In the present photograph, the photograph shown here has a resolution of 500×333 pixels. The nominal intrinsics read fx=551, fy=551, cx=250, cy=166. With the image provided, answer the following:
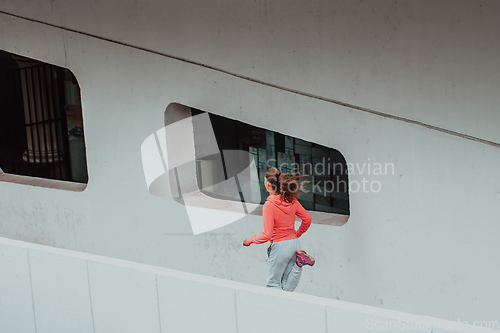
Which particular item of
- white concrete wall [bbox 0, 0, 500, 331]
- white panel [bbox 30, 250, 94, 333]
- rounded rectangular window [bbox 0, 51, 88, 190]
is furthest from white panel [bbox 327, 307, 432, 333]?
rounded rectangular window [bbox 0, 51, 88, 190]

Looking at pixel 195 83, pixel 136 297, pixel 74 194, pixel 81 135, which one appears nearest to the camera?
pixel 136 297

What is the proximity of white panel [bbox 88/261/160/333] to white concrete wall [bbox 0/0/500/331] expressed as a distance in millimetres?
3015

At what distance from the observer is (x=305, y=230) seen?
5.30 m

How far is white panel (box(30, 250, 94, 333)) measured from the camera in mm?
3022

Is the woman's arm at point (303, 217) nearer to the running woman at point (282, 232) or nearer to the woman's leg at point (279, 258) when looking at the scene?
the running woman at point (282, 232)

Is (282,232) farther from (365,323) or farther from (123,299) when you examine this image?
(365,323)

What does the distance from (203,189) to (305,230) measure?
2623 millimetres

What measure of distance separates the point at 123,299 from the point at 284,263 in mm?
2455

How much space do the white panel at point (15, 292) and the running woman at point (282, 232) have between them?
219 centimetres

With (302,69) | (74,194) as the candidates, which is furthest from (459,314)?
(74,194)

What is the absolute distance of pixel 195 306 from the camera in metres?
2.71

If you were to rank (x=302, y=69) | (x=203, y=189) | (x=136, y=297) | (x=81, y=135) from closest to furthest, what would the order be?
1. (x=136, y=297)
2. (x=302, y=69)
3. (x=203, y=189)
4. (x=81, y=135)

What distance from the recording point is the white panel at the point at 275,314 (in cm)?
238

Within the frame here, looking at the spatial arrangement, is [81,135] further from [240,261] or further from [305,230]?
[305,230]
